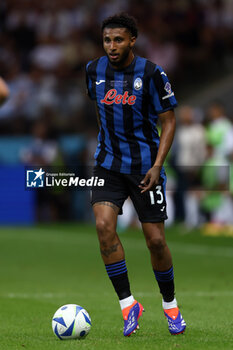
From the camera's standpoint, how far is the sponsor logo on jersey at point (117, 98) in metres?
5.97

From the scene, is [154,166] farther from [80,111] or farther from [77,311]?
[80,111]

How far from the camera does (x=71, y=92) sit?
68.0ft

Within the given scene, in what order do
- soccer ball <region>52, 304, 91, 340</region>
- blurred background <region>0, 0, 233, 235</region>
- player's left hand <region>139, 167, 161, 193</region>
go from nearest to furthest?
1. soccer ball <region>52, 304, 91, 340</region>
2. player's left hand <region>139, 167, 161, 193</region>
3. blurred background <region>0, 0, 233, 235</region>

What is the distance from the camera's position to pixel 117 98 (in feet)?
19.7

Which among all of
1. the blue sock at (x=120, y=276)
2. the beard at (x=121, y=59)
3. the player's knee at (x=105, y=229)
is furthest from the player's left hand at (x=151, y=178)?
the beard at (x=121, y=59)

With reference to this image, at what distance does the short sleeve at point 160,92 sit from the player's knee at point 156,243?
923mm

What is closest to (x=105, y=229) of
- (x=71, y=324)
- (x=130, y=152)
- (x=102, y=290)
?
(x=130, y=152)

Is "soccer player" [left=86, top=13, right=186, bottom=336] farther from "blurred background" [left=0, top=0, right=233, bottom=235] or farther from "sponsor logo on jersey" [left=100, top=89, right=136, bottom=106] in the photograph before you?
"blurred background" [left=0, top=0, right=233, bottom=235]

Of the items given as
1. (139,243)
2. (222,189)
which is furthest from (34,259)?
(222,189)

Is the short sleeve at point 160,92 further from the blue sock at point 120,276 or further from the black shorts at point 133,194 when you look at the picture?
the blue sock at point 120,276

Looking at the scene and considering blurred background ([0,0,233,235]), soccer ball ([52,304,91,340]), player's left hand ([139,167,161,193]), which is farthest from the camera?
blurred background ([0,0,233,235])

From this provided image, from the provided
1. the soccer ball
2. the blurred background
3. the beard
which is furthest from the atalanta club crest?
the blurred background

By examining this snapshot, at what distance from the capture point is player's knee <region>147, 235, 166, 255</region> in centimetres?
591

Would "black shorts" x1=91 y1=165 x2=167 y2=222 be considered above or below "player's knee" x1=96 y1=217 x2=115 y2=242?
above
